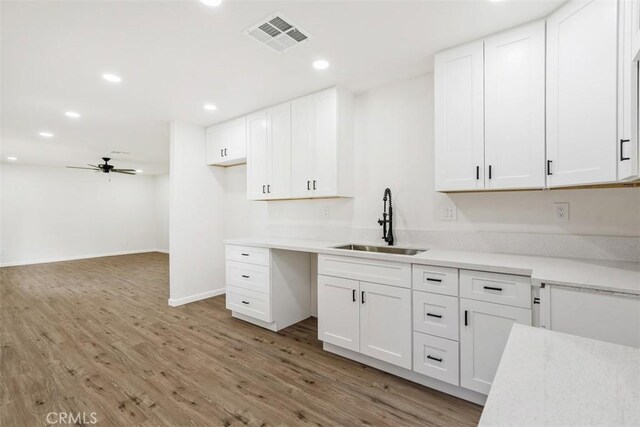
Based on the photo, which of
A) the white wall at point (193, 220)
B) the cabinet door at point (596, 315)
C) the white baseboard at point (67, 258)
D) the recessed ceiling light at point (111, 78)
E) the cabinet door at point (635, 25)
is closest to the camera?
the cabinet door at point (635, 25)

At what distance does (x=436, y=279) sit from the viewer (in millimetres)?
2049

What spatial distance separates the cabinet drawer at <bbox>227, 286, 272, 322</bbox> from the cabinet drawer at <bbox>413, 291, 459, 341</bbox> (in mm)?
1603

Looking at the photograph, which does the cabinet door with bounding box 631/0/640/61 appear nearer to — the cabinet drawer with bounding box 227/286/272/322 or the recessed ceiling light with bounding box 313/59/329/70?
the recessed ceiling light with bounding box 313/59/329/70

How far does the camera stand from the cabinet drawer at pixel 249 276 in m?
3.16

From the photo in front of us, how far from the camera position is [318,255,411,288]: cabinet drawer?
220cm

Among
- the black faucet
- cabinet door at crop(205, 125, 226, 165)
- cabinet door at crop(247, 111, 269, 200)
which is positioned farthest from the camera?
cabinet door at crop(205, 125, 226, 165)

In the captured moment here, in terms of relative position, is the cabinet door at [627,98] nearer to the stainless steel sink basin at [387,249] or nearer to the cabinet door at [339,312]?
the stainless steel sink basin at [387,249]

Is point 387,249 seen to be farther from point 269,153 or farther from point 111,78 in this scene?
point 111,78

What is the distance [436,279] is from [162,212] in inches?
358

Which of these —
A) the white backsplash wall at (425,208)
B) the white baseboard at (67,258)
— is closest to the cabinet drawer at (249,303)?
the white backsplash wall at (425,208)

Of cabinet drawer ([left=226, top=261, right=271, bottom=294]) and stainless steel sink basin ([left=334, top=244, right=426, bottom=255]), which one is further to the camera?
cabinet drawer ([left=226, top=261, right=271, bottom=294])

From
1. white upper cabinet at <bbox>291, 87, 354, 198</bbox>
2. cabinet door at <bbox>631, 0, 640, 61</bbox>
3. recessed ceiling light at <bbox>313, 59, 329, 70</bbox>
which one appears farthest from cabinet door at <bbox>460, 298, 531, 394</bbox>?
recessed ceiling light at <bbox>313, 59, 329, 70</bbox>

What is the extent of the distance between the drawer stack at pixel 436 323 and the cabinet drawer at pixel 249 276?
160 cm

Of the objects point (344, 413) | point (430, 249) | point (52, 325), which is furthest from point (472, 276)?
point (52, 325)
